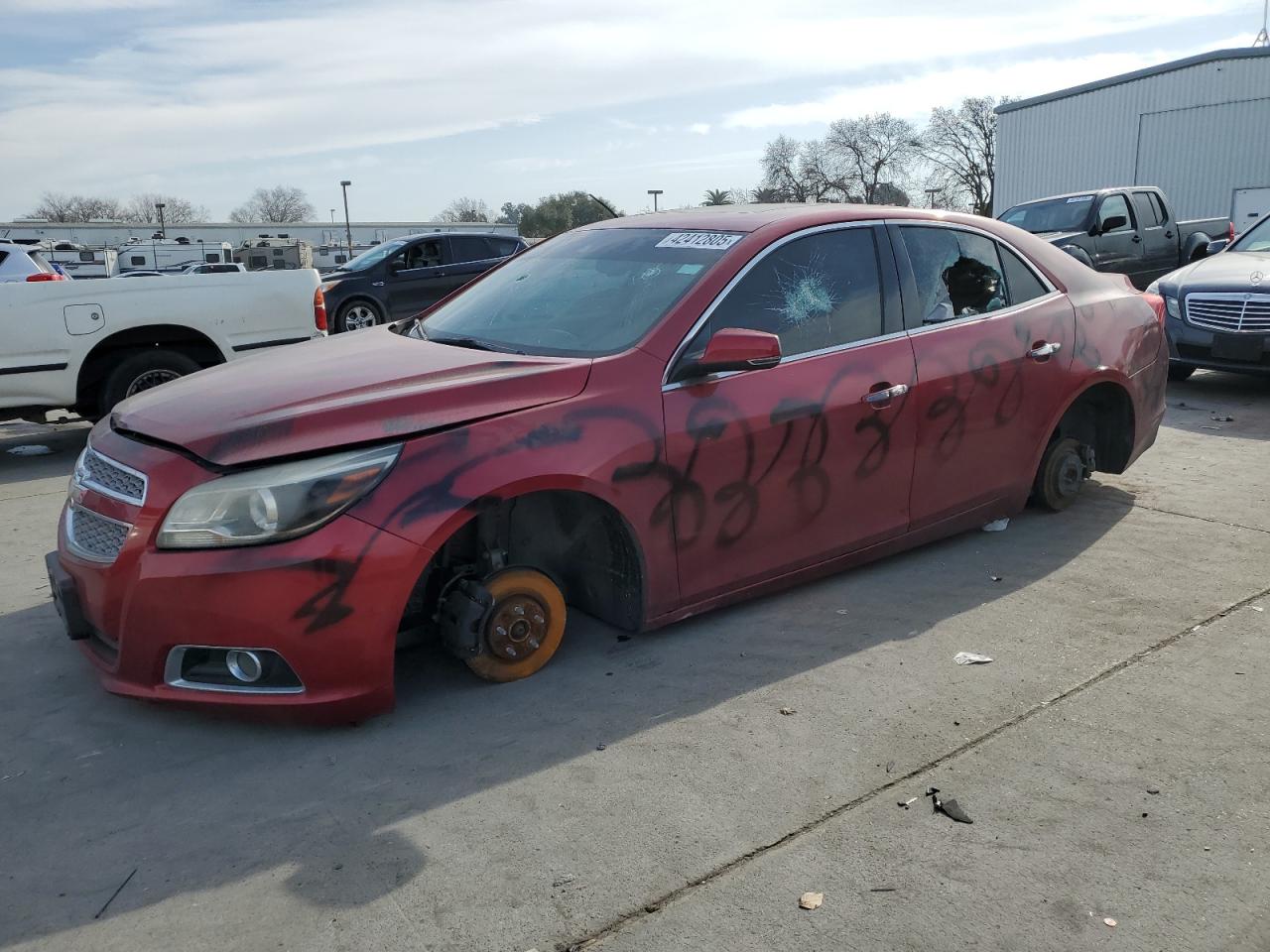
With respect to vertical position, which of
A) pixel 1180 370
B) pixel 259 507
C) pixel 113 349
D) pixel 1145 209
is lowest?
pixel 1180 370

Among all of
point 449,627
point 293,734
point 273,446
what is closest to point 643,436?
point 449,627

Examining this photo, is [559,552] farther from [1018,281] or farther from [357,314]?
[357,314]

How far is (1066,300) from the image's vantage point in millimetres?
5039

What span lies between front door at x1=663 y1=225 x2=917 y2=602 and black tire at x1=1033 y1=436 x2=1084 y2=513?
49.0 inches

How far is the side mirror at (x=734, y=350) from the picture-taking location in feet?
12.0

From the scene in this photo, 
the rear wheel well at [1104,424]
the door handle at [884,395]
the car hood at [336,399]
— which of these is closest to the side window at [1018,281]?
the rear wheel well at [1104,424]

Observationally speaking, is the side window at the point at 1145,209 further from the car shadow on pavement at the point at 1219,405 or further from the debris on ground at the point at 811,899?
the debris on ground at the point at 811,899

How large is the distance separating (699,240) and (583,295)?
1.68 feet

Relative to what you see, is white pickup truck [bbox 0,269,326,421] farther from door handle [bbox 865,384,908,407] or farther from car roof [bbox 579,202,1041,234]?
door handle [bbox 865,384,908,407]

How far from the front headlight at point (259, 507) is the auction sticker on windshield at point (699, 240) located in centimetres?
176

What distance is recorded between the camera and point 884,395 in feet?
13.9

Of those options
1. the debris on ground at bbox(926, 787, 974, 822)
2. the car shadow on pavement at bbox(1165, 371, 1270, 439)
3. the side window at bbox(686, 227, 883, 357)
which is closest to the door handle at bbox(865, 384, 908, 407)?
the side window at bbox(686, 227, 883, 357)

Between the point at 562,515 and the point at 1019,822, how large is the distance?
1.81 metres

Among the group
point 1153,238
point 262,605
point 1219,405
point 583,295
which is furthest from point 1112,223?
point 262,605
